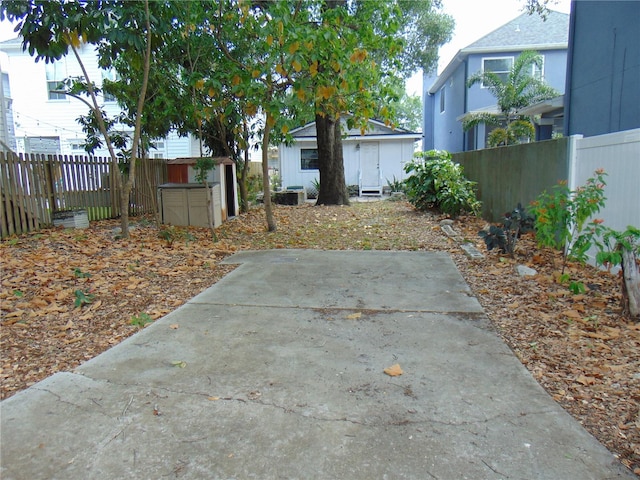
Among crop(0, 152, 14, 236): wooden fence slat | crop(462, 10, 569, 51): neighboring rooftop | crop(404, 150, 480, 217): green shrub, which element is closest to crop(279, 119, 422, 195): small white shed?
crop(462, 10, 569, 51): neighboring rooftop

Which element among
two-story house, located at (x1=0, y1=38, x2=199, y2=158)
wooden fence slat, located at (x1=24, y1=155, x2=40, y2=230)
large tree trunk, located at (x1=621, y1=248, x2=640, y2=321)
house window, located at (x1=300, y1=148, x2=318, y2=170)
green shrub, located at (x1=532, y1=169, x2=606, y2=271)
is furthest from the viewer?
house window, located at (x1=300, y1=148, x2=318, y2=170)

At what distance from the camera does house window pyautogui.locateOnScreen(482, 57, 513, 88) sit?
2036cm

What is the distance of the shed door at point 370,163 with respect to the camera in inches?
894

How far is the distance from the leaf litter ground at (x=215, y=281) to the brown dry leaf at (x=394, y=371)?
1.00 meters

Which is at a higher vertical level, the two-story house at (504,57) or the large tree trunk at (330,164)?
the two-story house at (504,57)

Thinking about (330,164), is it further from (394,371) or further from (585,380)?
(585,380)

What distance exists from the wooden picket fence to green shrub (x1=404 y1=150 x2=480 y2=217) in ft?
21.4

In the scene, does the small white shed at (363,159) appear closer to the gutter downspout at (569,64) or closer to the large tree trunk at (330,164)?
the large tree trunk at (330,164)

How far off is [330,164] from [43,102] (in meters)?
13.0

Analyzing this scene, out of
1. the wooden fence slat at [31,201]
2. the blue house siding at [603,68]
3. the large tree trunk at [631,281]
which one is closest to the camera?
the large tree trunk at [631,281]

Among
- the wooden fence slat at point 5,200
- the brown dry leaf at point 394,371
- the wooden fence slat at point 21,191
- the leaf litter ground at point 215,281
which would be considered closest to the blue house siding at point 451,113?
the leaf litter ground at point 215,281

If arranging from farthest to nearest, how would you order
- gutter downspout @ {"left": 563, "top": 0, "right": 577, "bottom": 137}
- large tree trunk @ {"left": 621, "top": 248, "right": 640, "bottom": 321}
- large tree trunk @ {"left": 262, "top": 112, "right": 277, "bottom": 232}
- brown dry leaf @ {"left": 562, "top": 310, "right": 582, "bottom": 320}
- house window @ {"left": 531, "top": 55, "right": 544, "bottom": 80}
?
house window @ {"left": 531, "top": 55, "right": 544, "bottom": 80}
gutter downspout @ {"left": 563, "top": 0, "right": 577, "bottom": 137}
large tree trunk @ {"left": 262, "top": 112, "right": 277, "bottom": 232}
brown dry leaf @ {"left": 562, "top": 310, "right": 582, "bottom": 320}
large tree trunk @ {"left": 621, "top": 248, "right": 640, "bottom": 321}

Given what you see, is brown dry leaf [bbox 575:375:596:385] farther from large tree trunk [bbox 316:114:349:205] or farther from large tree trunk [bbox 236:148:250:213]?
large tree trunk [bbox 316:114:349:205]

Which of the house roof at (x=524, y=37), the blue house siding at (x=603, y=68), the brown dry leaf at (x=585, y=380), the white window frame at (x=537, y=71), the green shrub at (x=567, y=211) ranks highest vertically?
the house roof at (x=524, y=37)
